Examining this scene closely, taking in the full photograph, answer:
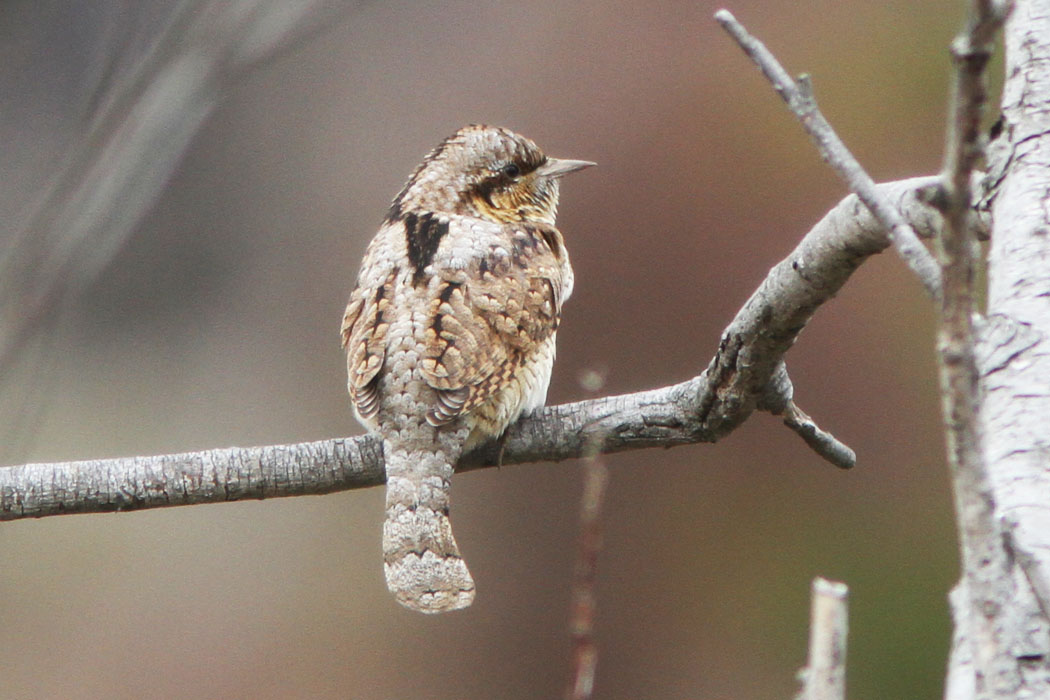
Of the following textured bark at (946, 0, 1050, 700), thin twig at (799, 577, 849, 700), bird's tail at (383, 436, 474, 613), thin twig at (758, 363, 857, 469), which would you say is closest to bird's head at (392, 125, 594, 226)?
bird's tail at (383, 436, 474, 613)

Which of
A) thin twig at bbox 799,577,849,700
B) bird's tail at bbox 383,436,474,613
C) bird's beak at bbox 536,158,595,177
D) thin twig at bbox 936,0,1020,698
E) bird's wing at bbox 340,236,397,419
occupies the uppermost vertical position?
bird's beak at bbox 536,158,595,177

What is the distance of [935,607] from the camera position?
6672 millimetres

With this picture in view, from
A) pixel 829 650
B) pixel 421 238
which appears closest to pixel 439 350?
pixel 421 238

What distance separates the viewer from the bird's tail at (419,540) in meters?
3.03

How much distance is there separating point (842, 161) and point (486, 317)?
83.2 inches

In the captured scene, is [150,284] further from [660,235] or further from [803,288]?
[803,288]

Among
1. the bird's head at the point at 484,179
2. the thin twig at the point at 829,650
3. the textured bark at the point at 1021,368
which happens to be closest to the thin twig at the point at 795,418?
the textured bark at the point at 1021,368

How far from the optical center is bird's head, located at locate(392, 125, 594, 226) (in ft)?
12.9

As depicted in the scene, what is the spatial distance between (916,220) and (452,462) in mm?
1421

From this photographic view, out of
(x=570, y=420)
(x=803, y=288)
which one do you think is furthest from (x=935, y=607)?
(x=803, y=288)

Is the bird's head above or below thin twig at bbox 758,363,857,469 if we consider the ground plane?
above

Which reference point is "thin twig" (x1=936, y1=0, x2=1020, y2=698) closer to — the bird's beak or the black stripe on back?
the black stripe on back

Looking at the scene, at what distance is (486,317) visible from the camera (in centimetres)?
332

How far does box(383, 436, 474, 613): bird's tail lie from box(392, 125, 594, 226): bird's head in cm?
110
